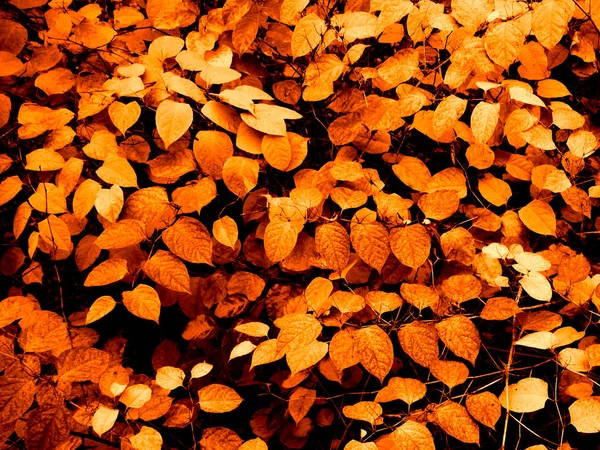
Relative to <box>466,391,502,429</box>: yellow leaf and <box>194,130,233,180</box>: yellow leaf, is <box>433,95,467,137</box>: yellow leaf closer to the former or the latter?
<box>194,130,233,180</box>: yellow leaf

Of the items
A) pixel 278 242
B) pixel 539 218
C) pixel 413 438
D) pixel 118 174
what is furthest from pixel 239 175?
pixel 539 218

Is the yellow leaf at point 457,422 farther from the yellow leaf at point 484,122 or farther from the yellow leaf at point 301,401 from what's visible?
the yellow leaf at point 484,122

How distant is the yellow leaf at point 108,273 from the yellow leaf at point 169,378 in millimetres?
257

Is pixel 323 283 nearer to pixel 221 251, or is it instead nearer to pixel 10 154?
pixel 221 251

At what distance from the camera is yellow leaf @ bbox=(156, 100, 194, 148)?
1.10 m

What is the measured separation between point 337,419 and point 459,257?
659 millimetres

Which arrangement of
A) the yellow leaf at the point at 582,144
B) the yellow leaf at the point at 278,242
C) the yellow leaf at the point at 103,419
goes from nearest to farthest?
the yellow leaf at the point at 103,419, the yellow leaf at the point at 278,242, the yellow leaf at the point at 582,144

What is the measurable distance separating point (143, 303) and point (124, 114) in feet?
1.54

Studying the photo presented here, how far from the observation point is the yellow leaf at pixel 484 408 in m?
1.11

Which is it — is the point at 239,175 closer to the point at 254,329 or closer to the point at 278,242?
the point at 278,242

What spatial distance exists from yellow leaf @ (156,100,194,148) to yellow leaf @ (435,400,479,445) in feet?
2.92

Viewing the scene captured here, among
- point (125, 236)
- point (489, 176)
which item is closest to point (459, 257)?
point (489, 176)

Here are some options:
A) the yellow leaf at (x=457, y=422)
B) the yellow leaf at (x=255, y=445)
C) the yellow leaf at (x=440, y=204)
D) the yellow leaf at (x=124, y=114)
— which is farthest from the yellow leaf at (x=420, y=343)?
the yellow leaf at (x=124, y=114)

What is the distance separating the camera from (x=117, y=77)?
1382 millimetres
